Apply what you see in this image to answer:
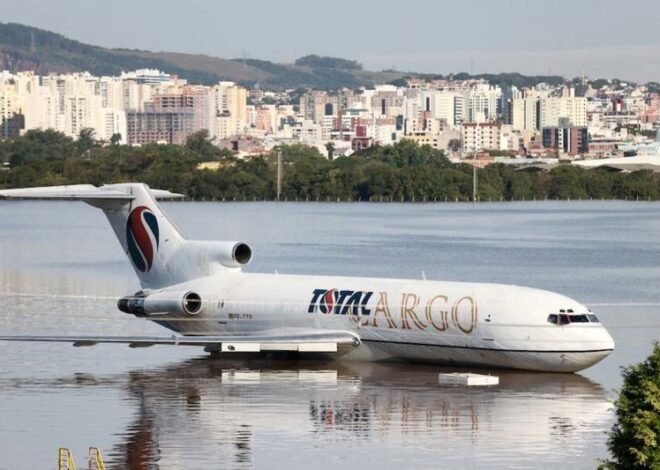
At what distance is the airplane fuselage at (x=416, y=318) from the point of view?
46219mm

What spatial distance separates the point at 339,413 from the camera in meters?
42.1

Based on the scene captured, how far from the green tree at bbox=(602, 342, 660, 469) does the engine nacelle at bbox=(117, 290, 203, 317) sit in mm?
27111

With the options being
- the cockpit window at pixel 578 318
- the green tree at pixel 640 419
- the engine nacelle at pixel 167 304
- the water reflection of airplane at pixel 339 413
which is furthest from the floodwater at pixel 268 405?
the green tree at pixel 640 419

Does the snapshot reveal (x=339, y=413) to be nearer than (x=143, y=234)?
Yes

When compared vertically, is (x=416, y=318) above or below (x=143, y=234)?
below

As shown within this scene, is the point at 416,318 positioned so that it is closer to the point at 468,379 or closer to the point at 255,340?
the point at 468,379

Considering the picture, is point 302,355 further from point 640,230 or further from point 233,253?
point 640,230

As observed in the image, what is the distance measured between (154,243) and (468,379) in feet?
40.6

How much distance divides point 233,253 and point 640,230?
115m

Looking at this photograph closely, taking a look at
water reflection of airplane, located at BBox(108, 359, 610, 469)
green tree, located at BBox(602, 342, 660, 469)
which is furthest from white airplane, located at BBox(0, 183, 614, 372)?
green tree, located at BBox(602, 342, 660, 469)

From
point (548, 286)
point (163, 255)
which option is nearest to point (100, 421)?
point (163, 255)

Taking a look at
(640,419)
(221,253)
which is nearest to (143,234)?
(221,253)

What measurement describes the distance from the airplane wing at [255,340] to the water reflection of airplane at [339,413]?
69 cm

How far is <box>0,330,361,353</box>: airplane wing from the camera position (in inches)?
1907
